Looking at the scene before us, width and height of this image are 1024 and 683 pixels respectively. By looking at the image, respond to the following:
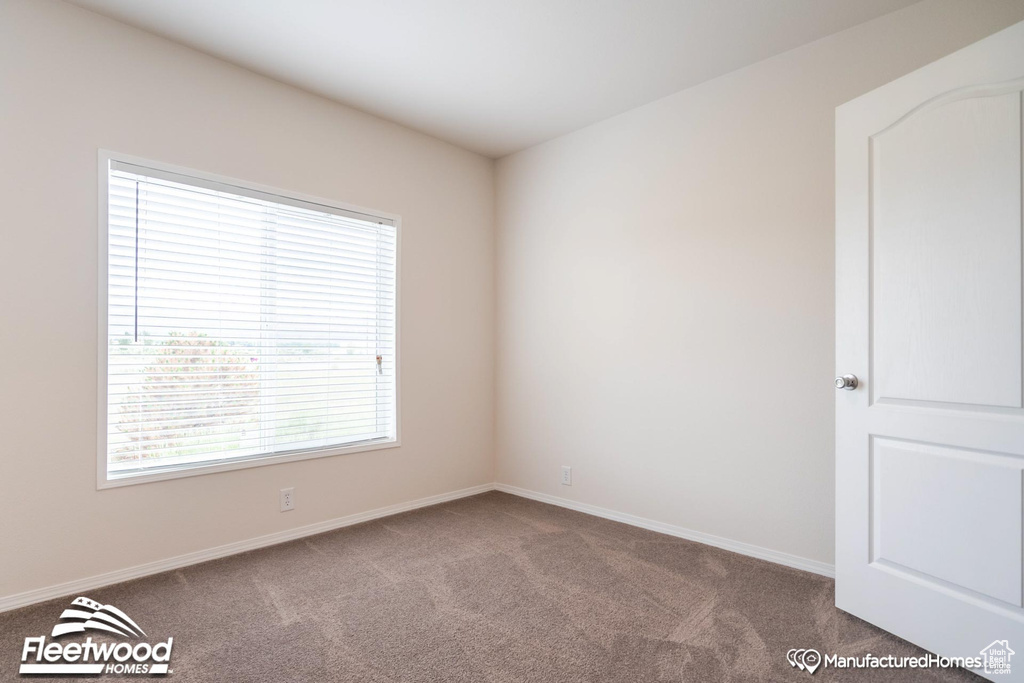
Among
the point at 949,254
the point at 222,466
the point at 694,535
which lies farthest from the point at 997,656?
the point at 222,466

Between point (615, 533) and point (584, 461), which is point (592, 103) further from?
point (615, 533)

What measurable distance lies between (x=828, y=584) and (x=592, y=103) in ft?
10.1

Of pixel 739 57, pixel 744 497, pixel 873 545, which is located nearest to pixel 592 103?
pixel 739 57

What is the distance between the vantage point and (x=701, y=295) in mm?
3172

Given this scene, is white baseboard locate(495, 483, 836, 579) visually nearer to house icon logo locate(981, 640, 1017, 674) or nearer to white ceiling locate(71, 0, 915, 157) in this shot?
house icon logo locate(981, 640, 1017, 674)

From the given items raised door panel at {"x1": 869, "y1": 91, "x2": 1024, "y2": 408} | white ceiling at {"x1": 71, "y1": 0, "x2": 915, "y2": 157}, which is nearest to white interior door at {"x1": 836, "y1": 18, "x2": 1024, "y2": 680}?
raised door panel at {"x1": 869, "y1": 91, "x2": 1024, "y2": 408}

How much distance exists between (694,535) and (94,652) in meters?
2.93

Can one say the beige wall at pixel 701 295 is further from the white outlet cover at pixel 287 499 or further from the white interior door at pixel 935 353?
the white outlet cover at pixel 287 499

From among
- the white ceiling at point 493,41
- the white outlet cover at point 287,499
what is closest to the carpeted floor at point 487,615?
the white outlet cover at point 287,499

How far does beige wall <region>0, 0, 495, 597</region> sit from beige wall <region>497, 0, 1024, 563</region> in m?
1.12

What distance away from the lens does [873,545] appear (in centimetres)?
213

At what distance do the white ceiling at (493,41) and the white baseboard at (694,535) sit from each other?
8.88ft

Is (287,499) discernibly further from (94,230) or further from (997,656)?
(997,656)

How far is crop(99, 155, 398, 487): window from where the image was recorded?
2613 mm
